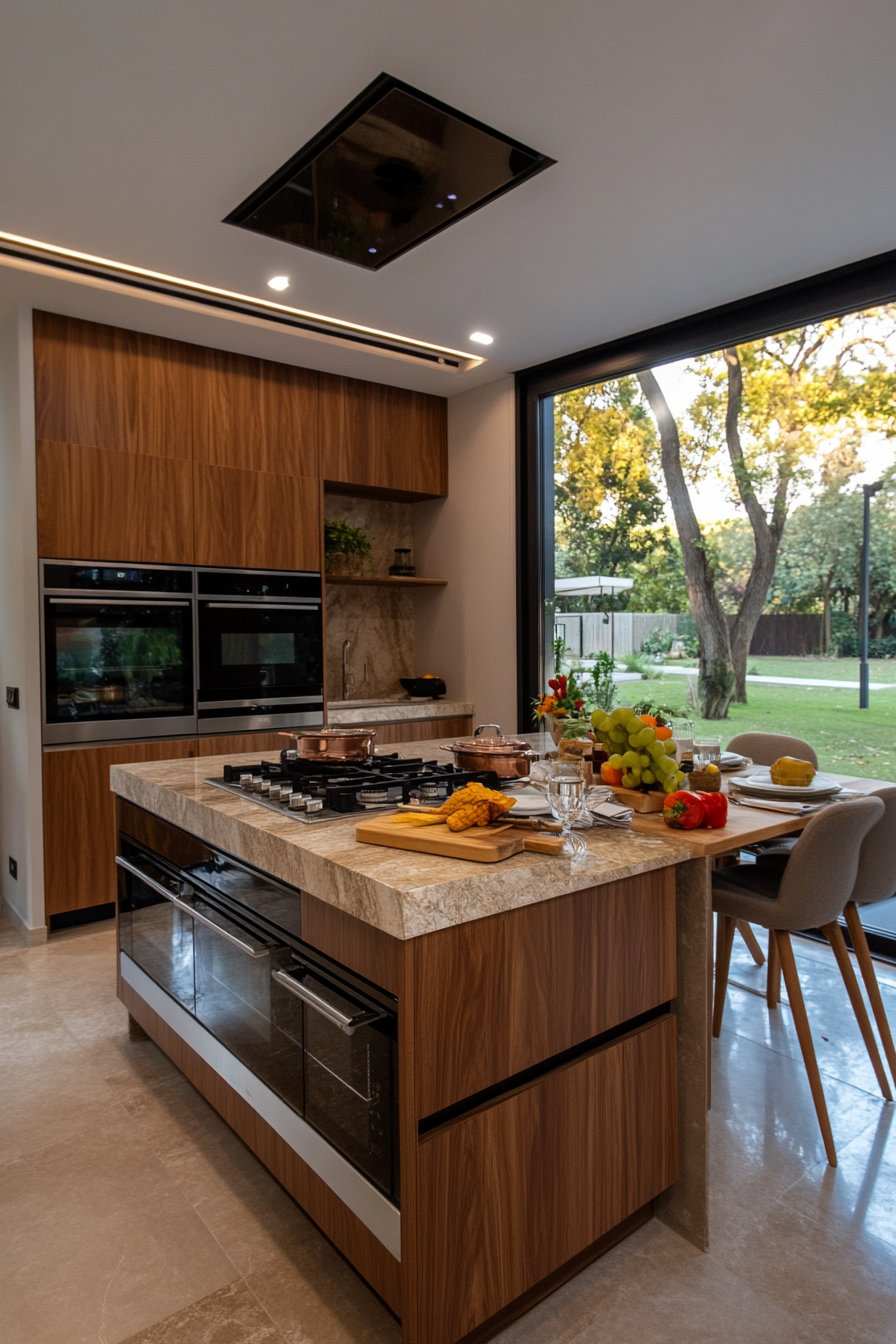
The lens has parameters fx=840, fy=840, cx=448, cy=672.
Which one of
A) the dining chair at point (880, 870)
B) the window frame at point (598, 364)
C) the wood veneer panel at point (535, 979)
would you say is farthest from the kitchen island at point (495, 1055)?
the window frame at point (598, 364)

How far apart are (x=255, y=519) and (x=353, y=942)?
3.09 metres

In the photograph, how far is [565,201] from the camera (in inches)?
107

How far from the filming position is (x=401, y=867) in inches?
53.4

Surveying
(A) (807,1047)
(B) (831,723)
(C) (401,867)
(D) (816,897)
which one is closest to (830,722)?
(B) (831,723)

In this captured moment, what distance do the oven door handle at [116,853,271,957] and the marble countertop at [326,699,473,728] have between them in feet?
6.29

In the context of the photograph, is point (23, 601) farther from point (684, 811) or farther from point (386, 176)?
point (684, 811)

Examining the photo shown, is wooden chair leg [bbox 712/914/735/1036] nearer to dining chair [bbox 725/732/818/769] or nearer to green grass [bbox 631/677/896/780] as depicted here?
dining chair [bbox 725/732/818/769]

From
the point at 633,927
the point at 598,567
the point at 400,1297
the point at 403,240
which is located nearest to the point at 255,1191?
the point at 400,1297

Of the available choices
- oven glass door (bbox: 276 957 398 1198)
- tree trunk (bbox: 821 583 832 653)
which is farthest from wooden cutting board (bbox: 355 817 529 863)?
tree trunk (bbox: 821 583 832 653)

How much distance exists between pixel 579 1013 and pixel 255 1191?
0.93 meters

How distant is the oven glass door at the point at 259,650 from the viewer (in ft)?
13.1

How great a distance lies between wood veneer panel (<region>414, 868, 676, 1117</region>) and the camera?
1290 mm

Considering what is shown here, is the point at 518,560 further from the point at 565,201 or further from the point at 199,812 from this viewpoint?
the point at 199,812

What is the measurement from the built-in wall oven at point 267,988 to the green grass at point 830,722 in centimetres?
248
